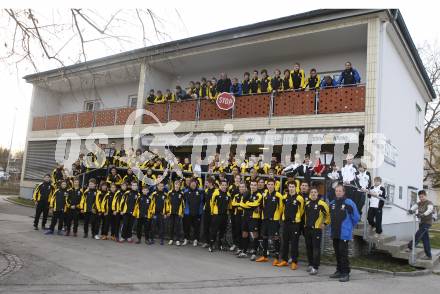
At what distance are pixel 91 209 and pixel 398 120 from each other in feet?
37.3

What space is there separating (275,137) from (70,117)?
1366cm

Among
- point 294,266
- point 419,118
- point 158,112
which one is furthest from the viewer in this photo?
point 419,118

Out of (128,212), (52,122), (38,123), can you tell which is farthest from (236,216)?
(38,123)

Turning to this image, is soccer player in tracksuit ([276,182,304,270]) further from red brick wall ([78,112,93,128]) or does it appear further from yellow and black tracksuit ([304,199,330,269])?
red brick wall ([78,112,93,128])

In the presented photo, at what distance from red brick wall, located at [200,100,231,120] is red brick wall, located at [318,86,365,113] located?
388 centimetres

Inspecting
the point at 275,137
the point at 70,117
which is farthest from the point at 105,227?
the point at 70,117

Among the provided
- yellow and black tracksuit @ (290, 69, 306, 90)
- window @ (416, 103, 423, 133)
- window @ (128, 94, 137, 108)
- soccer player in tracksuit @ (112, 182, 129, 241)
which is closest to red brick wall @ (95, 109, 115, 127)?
window @ (128, 94, 137, 108)

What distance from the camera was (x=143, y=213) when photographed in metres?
12.2

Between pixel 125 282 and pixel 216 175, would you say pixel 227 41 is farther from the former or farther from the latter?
pixel 125 282

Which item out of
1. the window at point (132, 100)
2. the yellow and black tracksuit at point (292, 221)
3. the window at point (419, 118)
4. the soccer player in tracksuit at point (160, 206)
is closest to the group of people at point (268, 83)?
the window at point (132, 100)

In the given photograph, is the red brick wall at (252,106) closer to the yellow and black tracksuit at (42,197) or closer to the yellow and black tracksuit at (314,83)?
the yellow and black tracksuit at (314,83)

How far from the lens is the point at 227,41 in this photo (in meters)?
15.9

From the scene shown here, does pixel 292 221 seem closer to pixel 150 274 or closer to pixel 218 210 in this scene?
pixel 218 210

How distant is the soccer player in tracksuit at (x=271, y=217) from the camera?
9961 mm
